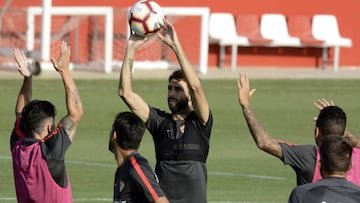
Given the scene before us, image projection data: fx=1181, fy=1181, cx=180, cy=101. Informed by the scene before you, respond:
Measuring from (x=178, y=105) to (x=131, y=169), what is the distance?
6.02 feet

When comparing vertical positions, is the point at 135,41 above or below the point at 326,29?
above

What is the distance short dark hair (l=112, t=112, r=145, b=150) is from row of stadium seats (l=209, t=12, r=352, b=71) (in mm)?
24072

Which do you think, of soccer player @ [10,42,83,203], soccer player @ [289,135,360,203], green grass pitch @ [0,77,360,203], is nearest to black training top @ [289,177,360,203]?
soccer player @ [289,135,360,203]

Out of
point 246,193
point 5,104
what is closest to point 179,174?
point 246,193

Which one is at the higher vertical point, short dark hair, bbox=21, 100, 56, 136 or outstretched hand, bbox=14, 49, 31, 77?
outstretched hand, bbox=14, 49, 31, 77

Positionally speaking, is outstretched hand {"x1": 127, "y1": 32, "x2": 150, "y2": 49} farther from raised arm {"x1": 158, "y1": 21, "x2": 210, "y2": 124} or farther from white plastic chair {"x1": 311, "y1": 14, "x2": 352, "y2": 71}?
white plastic chair {"x1": 311, "y1": 14, "x2": 352, "y2": 71}

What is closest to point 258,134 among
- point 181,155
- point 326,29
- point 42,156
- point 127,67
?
point 181,155

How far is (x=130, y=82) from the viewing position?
396 inches

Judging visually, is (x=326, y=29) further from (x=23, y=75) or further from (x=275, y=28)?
(x=23, y=75)

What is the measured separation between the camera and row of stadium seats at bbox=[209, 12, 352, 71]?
108ft

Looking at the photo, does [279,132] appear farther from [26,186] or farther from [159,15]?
[26,186]

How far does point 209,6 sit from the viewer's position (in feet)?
111

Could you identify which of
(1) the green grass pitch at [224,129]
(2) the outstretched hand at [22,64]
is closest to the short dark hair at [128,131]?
(2) the outstretched hand at [22,64]

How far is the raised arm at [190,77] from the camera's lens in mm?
9852
